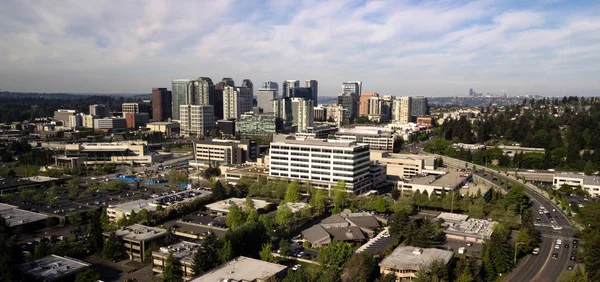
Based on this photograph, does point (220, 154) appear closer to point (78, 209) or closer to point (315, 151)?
point (315, 151)

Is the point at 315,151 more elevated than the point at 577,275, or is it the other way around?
the point at 315,151

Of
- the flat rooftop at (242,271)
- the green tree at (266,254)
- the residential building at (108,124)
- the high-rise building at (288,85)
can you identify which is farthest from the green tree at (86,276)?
the high-rise building at (288,85)

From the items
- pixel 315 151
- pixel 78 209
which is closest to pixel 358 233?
pixel 315 151

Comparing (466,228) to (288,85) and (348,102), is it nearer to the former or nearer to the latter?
(348,102)

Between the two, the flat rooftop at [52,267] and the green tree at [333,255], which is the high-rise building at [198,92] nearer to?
the flat rooftop at [52,267]

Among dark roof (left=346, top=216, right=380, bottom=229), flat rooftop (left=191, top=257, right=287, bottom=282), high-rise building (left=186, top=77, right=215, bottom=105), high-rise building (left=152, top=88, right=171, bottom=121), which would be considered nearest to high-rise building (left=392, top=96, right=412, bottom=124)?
high-rise building (left=186, top=77, right=215, bottom=105)

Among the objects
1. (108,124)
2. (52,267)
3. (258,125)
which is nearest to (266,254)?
(52,267)
